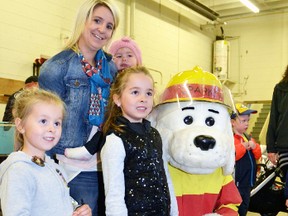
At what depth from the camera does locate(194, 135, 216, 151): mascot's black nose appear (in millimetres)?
1745

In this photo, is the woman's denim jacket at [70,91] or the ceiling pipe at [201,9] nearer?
the woman's denim jacket at [70,91]

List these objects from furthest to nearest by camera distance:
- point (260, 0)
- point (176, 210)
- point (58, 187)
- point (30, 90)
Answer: point (260, 0), point (176, 210), point (30, 90), point (58, 187)

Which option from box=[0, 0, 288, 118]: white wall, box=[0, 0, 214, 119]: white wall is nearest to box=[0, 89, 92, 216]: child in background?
box=[0, 0, 214, 119]: white wall

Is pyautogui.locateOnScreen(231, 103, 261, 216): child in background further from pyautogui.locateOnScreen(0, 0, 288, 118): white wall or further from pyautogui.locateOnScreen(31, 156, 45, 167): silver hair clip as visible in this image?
pyautogui.locateOnScreen(0, 0, 288, 118): white wall

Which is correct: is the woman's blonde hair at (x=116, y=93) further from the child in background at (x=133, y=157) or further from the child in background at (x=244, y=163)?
the child in background at (x=244, y=163)

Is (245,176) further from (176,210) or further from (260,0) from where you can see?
(260,0)

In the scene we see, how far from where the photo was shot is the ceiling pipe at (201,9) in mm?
8297

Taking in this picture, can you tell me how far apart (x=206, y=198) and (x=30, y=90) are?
1.01 m

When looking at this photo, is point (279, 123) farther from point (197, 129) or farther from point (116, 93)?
→ point (116, 93)

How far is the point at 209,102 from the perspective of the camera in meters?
1.91

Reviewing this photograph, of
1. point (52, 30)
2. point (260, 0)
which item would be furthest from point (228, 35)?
point (52, 30)

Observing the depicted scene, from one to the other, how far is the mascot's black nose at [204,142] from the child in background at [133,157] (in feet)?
0.61

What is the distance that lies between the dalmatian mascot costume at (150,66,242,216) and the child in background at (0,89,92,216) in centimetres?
52

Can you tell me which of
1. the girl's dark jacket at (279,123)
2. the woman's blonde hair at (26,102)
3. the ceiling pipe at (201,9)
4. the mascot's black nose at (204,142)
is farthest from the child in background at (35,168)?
the ceiling pipe at (201,9)
